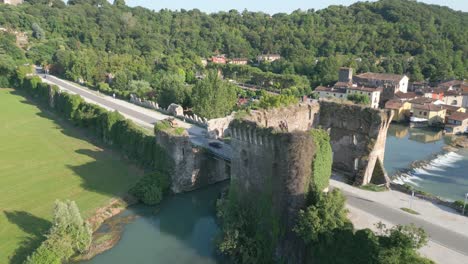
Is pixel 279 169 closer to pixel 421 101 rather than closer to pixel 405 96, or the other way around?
pixel 421 101

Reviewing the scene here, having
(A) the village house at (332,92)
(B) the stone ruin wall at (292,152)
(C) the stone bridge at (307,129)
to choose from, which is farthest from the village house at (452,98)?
(B) the stone ruin wall at (292,152)

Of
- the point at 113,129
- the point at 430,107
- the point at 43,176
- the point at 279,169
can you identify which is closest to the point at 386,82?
the point at 430,107

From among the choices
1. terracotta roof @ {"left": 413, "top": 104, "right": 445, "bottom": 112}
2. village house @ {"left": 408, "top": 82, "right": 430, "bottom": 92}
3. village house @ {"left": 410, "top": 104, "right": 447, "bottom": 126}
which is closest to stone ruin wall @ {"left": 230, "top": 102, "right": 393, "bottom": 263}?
village house @ {"left": 410, "top": 104, "right": 447, "bottom": 126}

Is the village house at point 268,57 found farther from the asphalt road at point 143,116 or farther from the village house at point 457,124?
the village house at point 457,124

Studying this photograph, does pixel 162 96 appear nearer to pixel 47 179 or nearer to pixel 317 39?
pixel 47 179

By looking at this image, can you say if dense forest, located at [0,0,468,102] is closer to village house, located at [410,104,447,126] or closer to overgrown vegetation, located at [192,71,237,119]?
overgrown vegetation, located at [192,71,237,119]

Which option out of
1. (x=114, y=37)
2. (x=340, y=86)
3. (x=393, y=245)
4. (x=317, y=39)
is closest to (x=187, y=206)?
(x=393, y=245)
